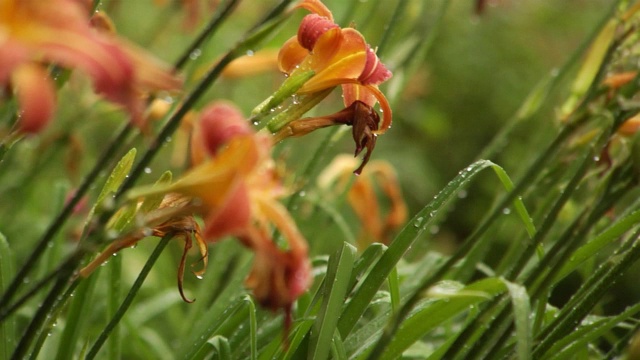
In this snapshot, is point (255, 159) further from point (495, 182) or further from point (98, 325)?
point (495, 182)

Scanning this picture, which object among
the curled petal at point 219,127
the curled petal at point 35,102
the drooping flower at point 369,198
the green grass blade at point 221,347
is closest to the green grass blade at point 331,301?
the green grass blade at point 221,347

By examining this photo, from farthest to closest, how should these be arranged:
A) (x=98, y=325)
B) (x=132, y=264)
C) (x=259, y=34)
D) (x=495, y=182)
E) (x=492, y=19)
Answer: (x=492, y=19), (x=495, y=182), (x=132, y=264), (x=98, y=325), (x=259, y=34)

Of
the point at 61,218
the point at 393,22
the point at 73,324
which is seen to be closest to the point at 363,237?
the point at 393,22

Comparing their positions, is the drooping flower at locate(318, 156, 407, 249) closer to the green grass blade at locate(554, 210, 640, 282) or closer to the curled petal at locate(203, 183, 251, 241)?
the green grass blade at locate(554, 210, 640, 282)

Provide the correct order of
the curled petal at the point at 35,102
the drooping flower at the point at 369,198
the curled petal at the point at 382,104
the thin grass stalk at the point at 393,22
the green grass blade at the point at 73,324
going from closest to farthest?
the curled petal at the point at 35,102 → the curled petal at the point at 382,104 → the green grass blade at the point at 73,324 → the thin grass stalk at the point at 393,22 → the drooping flower at the point at 369,198

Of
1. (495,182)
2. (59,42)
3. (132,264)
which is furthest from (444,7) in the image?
(495,182)

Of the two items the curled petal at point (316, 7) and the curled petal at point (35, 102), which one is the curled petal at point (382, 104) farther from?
the curled petal at point (35, 102)
